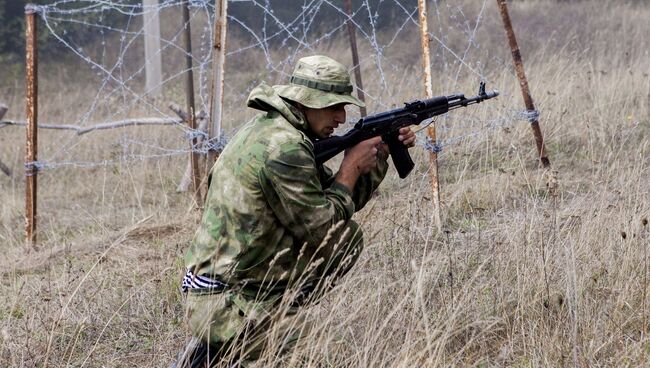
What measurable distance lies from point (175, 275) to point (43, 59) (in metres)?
14.8

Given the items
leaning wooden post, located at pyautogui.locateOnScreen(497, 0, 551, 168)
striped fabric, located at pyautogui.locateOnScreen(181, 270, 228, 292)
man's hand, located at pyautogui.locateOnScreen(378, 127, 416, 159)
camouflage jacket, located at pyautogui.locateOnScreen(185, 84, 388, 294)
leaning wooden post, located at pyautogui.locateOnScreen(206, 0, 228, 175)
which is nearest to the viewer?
camouflage jacket, located at pyautogui.locateOnScreen(185, 84, 388, 294)

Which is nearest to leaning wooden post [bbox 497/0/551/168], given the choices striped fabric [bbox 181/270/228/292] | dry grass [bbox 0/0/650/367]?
dry grass [bbox 0/0/650/367]

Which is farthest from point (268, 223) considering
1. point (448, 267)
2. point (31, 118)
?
point (31, 118)

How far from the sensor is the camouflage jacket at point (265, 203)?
357 cm

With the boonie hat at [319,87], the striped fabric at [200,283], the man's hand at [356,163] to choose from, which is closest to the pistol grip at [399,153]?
the man's hand at [356,163]

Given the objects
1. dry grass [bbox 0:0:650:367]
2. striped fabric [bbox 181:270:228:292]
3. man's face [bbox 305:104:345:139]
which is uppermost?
man's face [bbox 305:104:345:139]

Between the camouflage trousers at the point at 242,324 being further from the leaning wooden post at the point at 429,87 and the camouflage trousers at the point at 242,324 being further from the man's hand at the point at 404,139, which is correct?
the leaning wooden post at the point at 429,87

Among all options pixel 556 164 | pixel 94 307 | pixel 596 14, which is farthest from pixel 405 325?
pixel 596 14

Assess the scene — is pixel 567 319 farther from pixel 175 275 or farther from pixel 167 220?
pixel 167 220

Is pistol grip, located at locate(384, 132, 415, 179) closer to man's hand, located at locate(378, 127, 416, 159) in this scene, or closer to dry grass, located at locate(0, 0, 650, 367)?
man's hand, located at locate(378, 127, 416, 159)

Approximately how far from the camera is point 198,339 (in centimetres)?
373

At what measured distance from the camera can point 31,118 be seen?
6.77 meters

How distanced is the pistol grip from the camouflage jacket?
0.39 metres

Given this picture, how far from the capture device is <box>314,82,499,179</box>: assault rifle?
3775 millimetres
